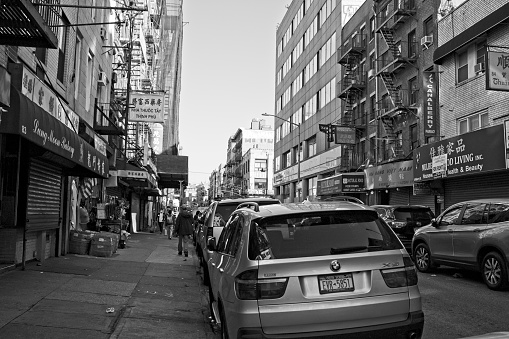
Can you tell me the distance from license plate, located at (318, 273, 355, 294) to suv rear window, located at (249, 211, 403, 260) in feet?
0.77

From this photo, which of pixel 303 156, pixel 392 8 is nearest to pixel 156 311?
pixel 392 8

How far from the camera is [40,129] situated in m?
8.41

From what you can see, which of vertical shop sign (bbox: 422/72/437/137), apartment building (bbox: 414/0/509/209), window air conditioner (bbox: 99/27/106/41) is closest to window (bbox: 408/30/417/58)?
apartment building (bbox: 414/0/509/209)

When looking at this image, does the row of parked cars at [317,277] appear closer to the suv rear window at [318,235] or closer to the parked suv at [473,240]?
the suv rear window at [318,235]

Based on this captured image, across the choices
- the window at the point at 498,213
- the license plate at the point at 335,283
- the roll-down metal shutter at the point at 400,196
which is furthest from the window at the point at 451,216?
the roll-down metal shutter at the point at 400,196

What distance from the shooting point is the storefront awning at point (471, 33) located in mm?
18766

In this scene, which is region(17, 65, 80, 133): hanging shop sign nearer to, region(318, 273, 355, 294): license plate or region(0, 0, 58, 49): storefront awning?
region(0, 0, 58, 49): storefront awning

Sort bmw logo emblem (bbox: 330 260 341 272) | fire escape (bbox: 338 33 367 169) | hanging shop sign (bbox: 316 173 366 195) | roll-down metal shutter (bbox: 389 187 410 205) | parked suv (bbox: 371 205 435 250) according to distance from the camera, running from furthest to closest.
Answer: fire escape (bbox: 338 33 367 169) < hanging shop sign (bbox: 316 173 366 195) < roll-down metal shutter (bbox: 389 187 410 205) < parked suv (bbox: 371 205 435 250) < bmw logo emblem (bbox: 330 260 341 272)

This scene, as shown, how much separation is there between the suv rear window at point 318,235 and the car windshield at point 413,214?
427 inches

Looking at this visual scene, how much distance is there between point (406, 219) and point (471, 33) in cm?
1009

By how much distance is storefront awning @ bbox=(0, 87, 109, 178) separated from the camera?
747 centimetres

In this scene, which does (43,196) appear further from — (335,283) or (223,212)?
(335,283)

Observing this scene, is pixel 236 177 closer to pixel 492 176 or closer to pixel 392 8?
pixel 392 8

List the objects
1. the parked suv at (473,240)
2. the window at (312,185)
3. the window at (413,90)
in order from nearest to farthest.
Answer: the parked suv at (473,240)
the window at (413,90)
the window at (312,185)
